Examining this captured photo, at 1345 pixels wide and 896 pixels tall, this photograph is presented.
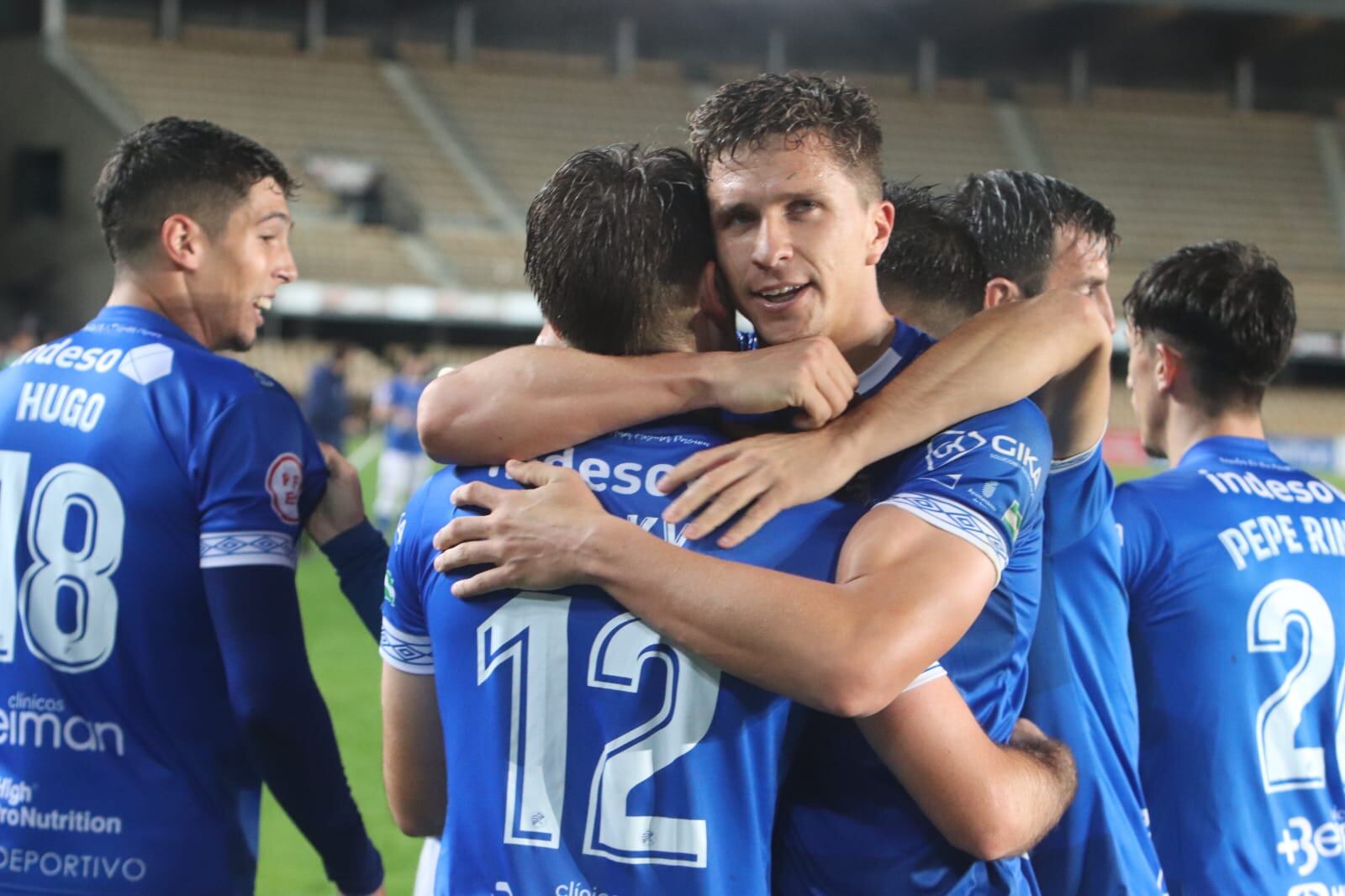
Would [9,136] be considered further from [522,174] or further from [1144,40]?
[1144,40]

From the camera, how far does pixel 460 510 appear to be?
2.01 m

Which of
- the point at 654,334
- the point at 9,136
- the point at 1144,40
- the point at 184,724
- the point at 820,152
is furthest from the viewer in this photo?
the point at 1144,40

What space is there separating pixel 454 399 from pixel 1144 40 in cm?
3756

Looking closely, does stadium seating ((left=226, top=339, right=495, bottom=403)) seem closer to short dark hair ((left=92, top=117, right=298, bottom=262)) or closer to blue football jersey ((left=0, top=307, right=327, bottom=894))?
short dark hair ((left=92, top=117, right=298, bottom=262))

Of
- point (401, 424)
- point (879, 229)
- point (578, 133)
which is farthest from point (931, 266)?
point (578, 133)

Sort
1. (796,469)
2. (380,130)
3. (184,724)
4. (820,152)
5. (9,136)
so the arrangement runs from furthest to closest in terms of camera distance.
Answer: (380,130), (9,136), (184,724), (820,152), (796,469)

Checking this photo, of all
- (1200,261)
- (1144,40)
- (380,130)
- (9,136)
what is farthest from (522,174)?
(1200,261)

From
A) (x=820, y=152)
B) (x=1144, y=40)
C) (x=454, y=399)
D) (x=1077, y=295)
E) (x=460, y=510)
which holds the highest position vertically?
(x=1144, y=40)

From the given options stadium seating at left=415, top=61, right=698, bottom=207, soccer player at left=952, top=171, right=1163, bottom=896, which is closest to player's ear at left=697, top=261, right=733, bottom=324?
soccer player at left=952, top=171, right=1163, bottom=896

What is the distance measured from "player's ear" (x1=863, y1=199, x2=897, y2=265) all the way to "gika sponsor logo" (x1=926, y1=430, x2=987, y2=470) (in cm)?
42

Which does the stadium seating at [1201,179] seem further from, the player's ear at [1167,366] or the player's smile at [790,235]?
the player's smile at [790,235]

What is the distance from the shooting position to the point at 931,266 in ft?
9.19

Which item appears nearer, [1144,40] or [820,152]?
[820,152]

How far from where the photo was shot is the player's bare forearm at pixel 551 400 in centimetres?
196
